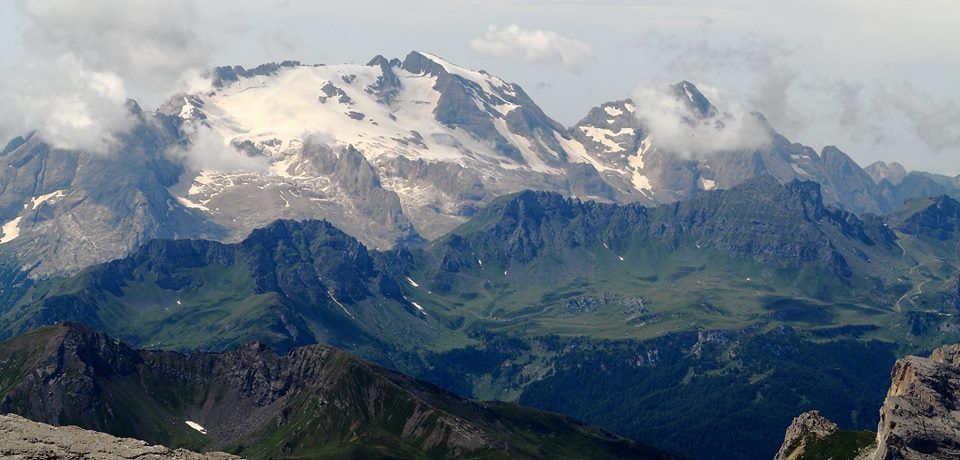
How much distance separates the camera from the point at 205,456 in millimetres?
196250

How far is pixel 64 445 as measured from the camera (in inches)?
7052

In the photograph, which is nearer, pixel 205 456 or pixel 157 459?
pixel 157 459

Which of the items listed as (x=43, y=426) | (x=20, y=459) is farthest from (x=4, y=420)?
(x=20, y=459)

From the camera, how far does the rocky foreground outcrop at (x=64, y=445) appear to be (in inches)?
6924

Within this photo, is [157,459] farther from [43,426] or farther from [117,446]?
[43,426]

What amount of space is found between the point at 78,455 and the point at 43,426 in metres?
15.6

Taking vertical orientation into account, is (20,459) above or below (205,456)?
above

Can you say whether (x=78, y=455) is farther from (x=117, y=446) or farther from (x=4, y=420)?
(x=4, y=420)

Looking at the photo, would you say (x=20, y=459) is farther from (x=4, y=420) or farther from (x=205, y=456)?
(x=205, y=456)

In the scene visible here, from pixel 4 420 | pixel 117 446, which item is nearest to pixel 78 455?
pixel 117 446

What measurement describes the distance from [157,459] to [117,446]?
725 cm

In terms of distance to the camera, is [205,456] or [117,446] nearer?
[117,446]

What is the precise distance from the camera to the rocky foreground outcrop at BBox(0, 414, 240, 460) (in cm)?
17588

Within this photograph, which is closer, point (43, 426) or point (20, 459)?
point (20, 459)
